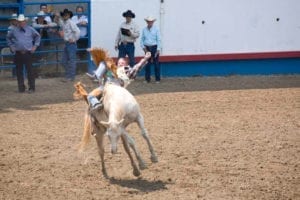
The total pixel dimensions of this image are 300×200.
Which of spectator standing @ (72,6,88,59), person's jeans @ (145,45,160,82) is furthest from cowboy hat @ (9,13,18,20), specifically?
person's jeans @ (145,45,160,82)

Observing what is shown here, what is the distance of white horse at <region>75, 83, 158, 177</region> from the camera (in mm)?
7855

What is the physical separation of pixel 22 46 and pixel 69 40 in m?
1.37

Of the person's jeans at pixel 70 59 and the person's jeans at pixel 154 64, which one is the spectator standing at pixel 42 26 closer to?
the person's jeans at pixel 70 59

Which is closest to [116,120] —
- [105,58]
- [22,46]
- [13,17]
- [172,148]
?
[105,58]

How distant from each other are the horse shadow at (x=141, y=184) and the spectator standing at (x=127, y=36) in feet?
26.8

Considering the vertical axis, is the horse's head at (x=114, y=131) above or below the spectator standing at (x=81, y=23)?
below

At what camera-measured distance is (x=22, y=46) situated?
1528 cm

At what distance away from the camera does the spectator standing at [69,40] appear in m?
16.2

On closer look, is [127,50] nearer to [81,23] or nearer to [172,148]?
[81,23]

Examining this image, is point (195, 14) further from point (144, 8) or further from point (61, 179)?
point (61, 179)

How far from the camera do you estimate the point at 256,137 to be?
10719 mm

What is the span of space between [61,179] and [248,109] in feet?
17.6

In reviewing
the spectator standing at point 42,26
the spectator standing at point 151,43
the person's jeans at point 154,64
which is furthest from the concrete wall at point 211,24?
the spectator standing at point 42,26

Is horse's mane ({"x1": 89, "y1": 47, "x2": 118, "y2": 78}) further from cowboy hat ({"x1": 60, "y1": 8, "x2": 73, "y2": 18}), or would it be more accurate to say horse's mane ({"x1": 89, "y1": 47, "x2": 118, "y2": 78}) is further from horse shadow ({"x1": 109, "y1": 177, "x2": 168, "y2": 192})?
cowboy hat ({"x1": 60, "y1": 8, "x2": 73, "y2": 18})
